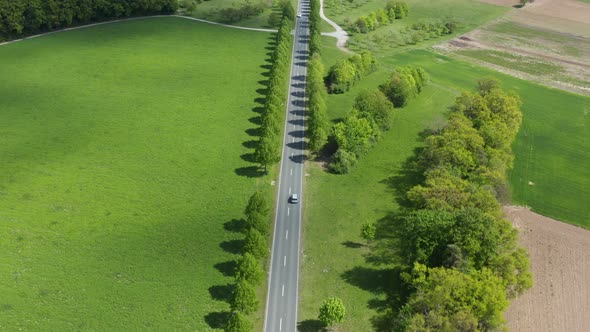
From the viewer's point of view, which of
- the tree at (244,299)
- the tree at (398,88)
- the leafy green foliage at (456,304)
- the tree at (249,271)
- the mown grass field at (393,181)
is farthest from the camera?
the tree at (398,88)

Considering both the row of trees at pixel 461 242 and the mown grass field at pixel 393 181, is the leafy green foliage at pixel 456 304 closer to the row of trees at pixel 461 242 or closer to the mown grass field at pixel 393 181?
the row of trees at pixel 461 242

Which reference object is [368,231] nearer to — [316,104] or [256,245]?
[256,245]


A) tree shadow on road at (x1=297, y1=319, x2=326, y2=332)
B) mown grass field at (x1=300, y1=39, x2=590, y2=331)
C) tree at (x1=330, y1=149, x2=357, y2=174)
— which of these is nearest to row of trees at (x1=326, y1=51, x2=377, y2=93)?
mown grass field at (x1=300, y1=39, x2=590, y2=331)

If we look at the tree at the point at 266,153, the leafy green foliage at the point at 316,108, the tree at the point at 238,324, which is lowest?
the tree at the point at 238,324

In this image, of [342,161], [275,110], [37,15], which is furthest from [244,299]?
[37,15]

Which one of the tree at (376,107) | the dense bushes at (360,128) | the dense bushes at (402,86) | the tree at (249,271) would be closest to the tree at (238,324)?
the tree at (249,271)

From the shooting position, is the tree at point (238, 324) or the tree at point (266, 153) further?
the tree at point (266, 153)

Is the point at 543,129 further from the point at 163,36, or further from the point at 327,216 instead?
the point at 163,36
